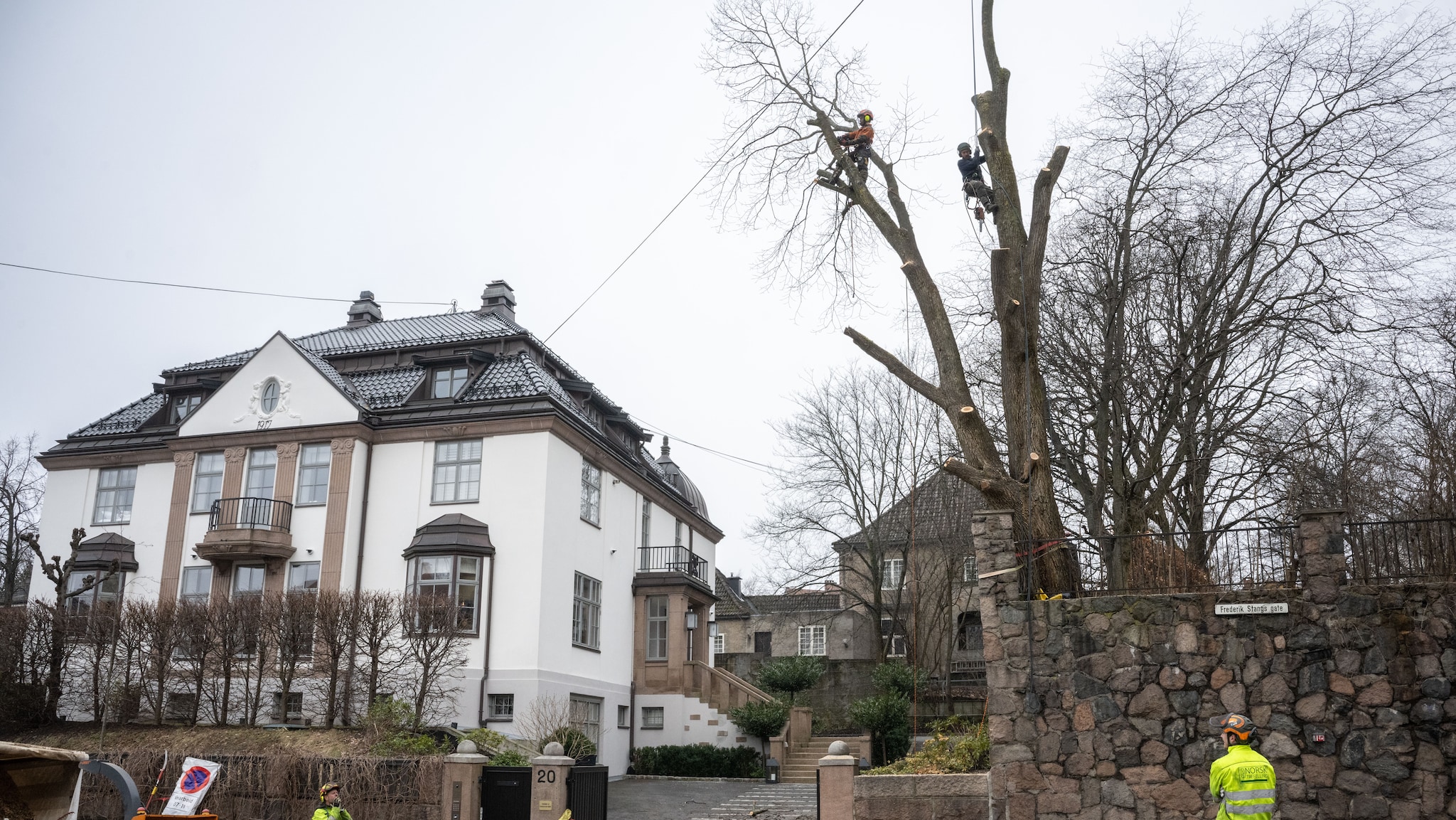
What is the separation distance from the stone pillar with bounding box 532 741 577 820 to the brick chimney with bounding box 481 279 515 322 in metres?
20.0

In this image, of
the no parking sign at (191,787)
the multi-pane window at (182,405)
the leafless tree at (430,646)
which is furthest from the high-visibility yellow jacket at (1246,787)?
the multi-pane window at (182,405)

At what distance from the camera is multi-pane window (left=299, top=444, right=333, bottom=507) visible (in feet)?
86.2

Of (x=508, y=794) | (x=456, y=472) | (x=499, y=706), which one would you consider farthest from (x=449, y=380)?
(x=508, y=794)

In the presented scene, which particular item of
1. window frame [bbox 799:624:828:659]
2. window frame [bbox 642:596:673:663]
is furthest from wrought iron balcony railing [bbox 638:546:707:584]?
window frame [bbox 799:624:828:659]

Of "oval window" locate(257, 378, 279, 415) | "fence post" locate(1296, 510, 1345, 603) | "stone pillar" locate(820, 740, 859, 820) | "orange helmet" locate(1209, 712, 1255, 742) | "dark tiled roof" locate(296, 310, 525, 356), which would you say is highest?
"dark tiled roof" locate(296, 310, 525, 356)

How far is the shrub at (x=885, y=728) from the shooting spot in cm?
2591

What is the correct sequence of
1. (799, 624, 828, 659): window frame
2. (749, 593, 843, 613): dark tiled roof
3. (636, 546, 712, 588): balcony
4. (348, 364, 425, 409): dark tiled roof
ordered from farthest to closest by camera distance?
(749, 593, 843, 613): dark tiled roof → (799, 624, 828, 659): window frame → (636, 546, 712, 588): balcony → (348, 364, 425, 409): dark tiled roof

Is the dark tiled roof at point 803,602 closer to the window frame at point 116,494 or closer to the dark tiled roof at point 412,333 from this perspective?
the dark tiled roof at point 412,333

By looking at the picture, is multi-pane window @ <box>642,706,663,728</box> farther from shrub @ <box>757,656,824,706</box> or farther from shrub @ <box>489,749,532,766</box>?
shrub @ <box>489,749,532,766</box>

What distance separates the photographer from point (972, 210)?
16297mm

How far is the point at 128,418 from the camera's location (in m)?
30.8

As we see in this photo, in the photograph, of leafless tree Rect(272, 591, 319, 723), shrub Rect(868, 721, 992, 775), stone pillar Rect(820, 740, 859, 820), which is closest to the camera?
stone pillar Rect(820, 740, 859, 820)

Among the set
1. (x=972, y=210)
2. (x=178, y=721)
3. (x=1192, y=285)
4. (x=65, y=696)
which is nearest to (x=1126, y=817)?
(x=972, y=210)

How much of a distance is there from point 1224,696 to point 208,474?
24.6 meters
